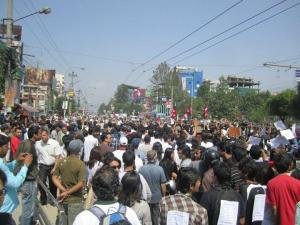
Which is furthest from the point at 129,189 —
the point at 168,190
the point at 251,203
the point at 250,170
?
the point at 168,190

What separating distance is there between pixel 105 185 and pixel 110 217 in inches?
18.8

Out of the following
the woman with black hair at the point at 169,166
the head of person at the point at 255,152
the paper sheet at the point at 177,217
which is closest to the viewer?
the paper sheet at the point at 177,217

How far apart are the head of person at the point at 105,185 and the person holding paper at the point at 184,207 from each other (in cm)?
65

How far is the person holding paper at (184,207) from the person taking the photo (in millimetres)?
4055

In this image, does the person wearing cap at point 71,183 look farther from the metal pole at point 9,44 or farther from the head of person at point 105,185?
the metal pole at point 9,44

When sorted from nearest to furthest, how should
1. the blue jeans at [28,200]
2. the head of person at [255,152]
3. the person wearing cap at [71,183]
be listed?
the person wearing cap at [71,183] → the blue jeans at [28,200] → the head of person at [255,152]

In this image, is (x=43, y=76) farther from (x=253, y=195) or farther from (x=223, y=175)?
(x=223, y=175)

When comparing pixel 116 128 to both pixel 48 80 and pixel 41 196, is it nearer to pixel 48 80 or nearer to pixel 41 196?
pixel 41 196

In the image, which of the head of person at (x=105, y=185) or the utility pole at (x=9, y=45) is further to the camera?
the utility pole at (x=9, y=45)

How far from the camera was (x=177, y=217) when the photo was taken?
4.08 m

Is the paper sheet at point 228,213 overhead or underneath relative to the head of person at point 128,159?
underneath

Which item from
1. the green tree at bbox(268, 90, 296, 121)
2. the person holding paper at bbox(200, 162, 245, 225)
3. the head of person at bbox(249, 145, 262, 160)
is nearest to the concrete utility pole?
the head of person at bbox(249, 145, 262, 160)

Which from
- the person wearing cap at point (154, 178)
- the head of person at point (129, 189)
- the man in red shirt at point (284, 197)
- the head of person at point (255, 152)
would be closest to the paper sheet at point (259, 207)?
the man in red shirt at point (284, 197)

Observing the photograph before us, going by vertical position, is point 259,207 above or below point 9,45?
below
